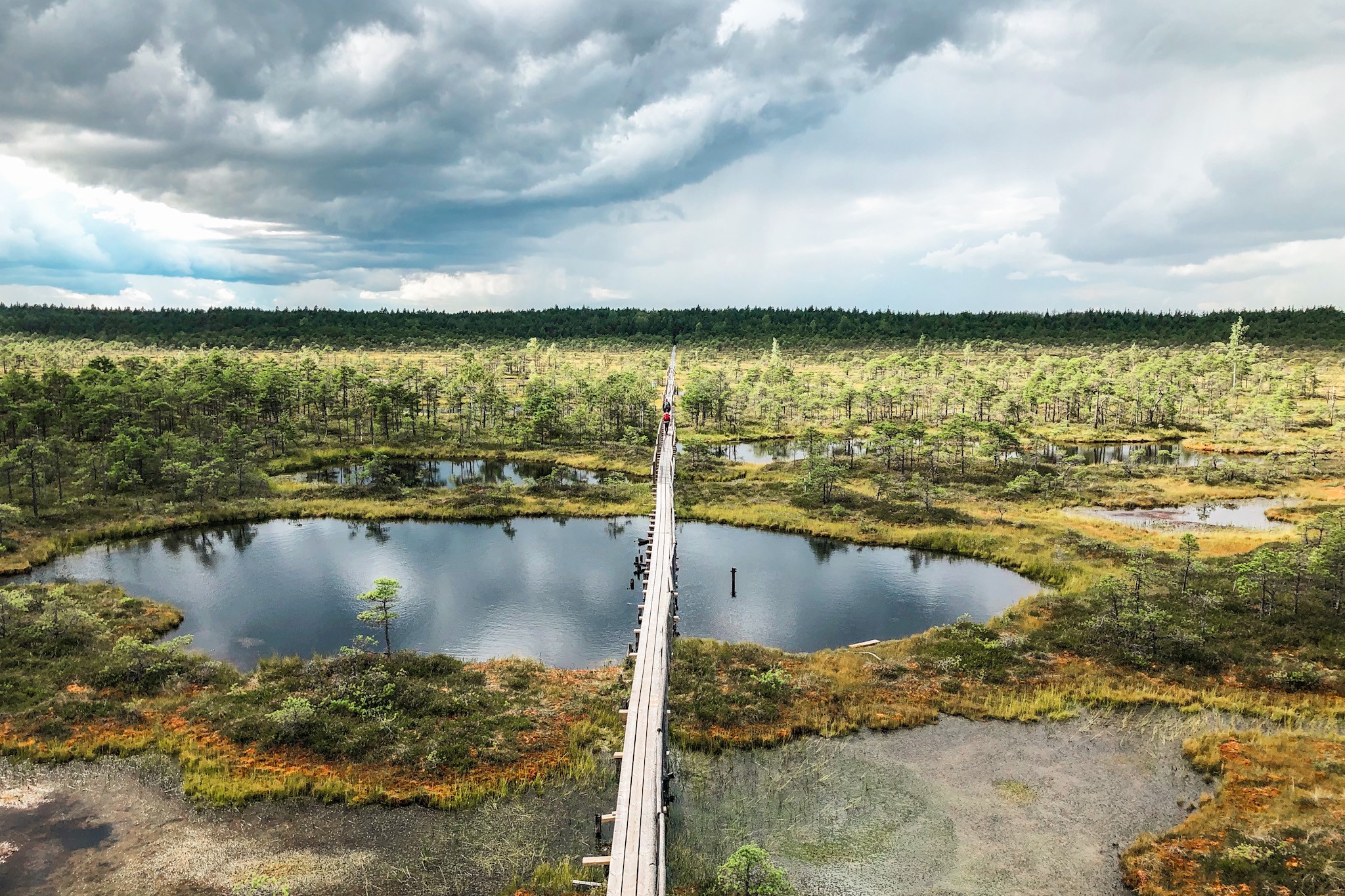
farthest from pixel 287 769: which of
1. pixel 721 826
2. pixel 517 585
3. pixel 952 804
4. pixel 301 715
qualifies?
pixel 952 804

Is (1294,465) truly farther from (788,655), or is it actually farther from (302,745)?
(302,745)

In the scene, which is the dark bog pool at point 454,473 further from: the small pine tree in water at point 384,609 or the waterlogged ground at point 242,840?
the waterlogged ground at point 242,840

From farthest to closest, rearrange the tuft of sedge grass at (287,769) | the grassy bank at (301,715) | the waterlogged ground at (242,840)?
1. the grassy bank at (301,715)
2. the tuft of sedge grass at (287,769)
3. the waterlogged ground at (242,840)

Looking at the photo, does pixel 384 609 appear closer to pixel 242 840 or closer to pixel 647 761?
pixel 242 840

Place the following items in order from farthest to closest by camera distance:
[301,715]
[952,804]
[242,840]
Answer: [301,715] < [952,804] < [242,840]

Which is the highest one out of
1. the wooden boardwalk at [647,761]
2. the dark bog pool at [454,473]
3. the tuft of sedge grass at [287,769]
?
the dark bog pool at [454,473]

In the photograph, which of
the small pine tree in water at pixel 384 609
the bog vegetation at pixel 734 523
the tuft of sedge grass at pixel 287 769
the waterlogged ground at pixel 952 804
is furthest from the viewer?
the small pine tree in water at pixel 384 609

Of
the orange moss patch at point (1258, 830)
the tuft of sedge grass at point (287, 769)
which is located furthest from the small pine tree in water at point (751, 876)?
the orange moss patch at point (1258, 830)
